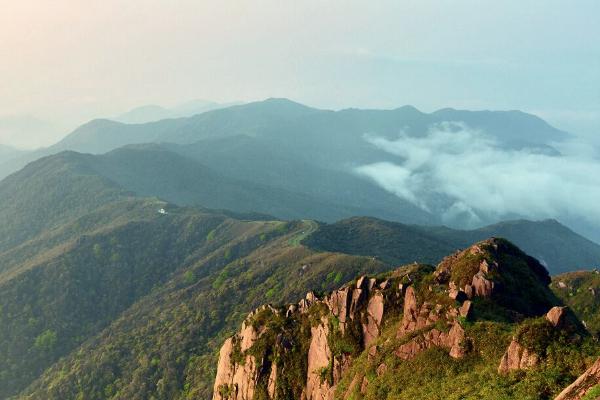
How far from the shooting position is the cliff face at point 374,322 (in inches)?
2436

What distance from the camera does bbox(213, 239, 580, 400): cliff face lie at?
203ft

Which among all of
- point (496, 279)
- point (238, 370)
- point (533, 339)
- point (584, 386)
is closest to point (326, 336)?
point (238, 370)

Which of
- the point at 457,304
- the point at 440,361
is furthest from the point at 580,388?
the point at 457,304

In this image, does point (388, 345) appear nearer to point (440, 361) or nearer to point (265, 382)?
point (440, 361)

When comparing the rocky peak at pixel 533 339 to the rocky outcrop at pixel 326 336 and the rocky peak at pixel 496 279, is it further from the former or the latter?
the rocky outcrop at pixel 326 336

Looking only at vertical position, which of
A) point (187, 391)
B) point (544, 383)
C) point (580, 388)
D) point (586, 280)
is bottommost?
point (187, 391)

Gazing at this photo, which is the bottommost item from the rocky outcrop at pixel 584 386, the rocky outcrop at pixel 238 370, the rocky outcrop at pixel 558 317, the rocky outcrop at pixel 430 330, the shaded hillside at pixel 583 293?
the shaded hillside at pixel 583 293

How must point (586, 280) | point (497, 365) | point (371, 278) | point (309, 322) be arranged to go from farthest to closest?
point (586, 280) → point (309, 322) → point (371, 278) → point (497, 365)

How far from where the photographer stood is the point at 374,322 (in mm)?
73188

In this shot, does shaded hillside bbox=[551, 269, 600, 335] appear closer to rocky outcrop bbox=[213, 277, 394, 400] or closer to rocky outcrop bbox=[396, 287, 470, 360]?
rocky outcrop bbox=[213, 277, 394, 400]

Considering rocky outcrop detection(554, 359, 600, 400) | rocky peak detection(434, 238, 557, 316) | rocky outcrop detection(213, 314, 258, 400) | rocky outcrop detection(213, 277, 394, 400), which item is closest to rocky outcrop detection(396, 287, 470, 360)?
rocky peak detection(434, 238, 557, 316)

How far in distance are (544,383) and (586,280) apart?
11893cm

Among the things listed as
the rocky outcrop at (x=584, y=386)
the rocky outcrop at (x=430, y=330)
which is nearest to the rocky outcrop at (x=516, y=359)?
the rocky outcrop at (x=430, y=330)

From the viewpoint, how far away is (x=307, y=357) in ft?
259
